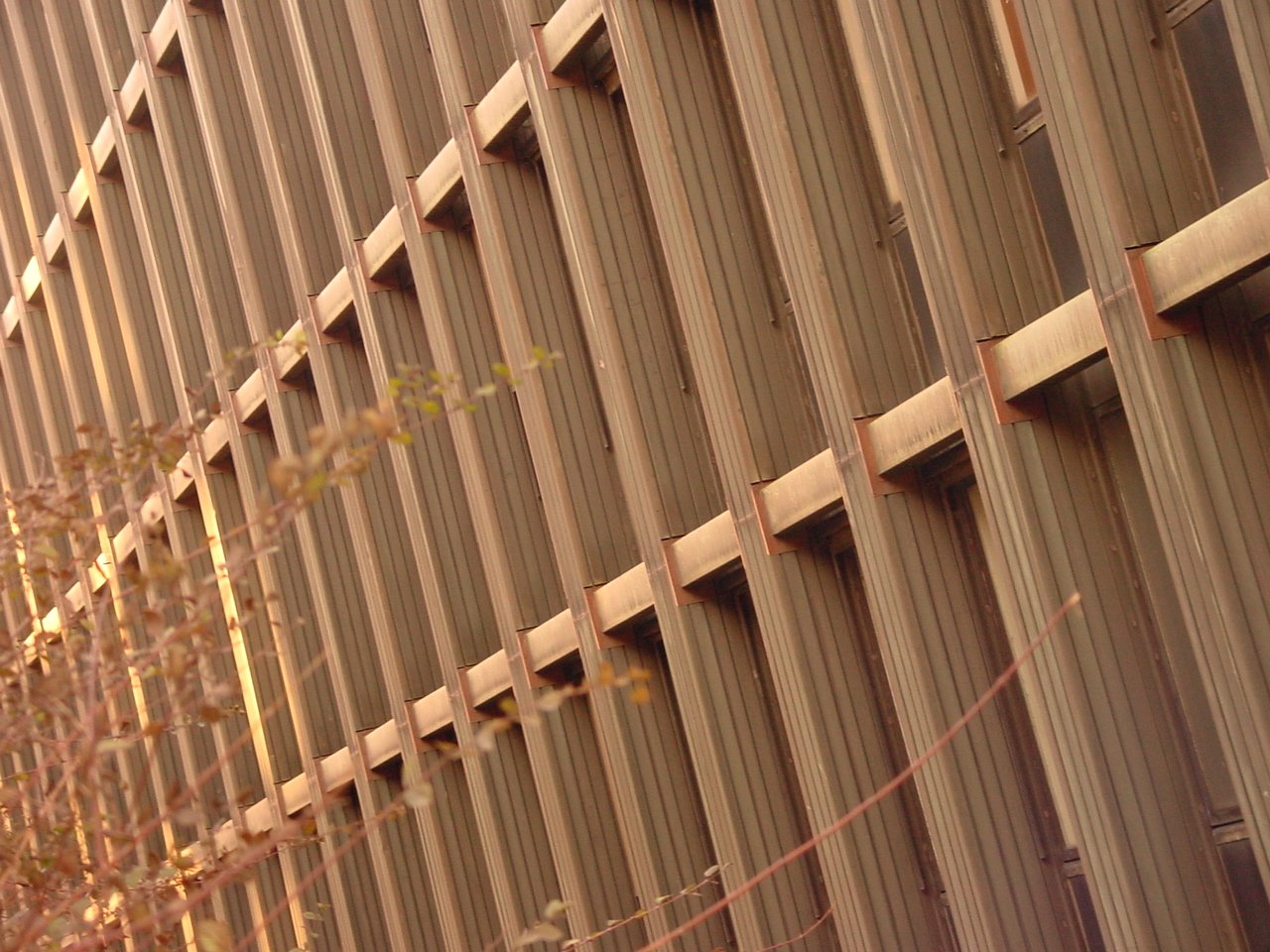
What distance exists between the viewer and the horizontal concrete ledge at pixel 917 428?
11.1m

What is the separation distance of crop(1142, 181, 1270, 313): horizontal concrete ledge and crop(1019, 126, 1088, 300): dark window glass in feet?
4.82

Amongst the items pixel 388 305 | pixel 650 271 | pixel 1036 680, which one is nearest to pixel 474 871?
pixel 388 305

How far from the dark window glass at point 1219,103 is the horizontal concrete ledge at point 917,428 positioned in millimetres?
1986

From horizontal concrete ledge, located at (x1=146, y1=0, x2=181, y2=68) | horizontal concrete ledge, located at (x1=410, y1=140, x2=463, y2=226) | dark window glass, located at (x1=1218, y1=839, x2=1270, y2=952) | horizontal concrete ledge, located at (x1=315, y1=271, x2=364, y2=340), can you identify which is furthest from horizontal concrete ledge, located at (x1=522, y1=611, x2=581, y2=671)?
horizontal concrete ledge, located at (x1=146, y1=0, x2=181, y2=68)

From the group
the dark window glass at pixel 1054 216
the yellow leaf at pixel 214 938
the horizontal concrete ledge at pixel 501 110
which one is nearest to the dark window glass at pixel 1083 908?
the dark window glass at pixel 1054 216

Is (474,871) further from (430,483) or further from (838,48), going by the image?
(838,48)

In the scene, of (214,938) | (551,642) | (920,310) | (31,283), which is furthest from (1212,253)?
(31,283)

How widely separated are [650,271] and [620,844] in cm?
501

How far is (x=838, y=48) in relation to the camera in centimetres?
1245

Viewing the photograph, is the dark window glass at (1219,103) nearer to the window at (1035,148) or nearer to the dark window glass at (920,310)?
the window at (1035,148)

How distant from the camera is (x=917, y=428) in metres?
11.3

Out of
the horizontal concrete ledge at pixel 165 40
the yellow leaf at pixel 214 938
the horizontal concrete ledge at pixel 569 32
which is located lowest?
the yellow leaf at pixel 214 938

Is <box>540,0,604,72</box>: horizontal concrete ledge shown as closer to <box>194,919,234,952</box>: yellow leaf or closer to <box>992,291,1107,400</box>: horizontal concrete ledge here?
<box>992,291,1107,400</box>: horizontal concrete ledge

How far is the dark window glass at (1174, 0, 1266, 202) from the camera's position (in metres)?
9.47
